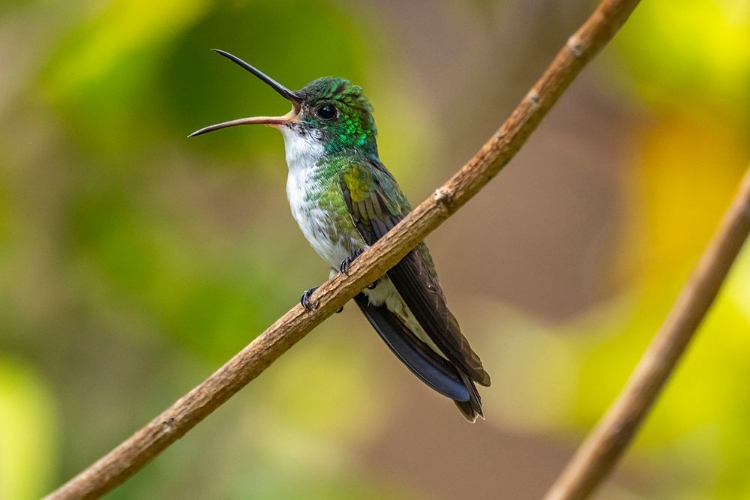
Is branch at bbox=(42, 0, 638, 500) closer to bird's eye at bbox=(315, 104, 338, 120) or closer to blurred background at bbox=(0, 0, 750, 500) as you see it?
blurred background at bbox=(0, 0, 750, 500)

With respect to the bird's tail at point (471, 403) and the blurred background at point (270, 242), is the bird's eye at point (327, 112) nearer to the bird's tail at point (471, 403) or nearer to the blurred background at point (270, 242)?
the blurred background at point (270, 242)

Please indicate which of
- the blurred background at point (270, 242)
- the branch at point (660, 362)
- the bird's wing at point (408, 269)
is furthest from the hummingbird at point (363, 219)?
the blurred background at point (270, 242)

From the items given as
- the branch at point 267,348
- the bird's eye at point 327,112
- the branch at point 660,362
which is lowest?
the branch at point 660,362

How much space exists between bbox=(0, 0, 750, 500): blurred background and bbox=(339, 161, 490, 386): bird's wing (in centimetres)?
43

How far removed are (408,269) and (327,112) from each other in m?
0.52

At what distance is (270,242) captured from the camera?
2.27m

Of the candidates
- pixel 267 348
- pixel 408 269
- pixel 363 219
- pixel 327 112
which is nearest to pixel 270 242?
pixel 327 112

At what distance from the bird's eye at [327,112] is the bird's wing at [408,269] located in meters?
0.16

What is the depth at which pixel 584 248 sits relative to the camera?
3521mm

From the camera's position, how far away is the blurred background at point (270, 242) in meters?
1.70

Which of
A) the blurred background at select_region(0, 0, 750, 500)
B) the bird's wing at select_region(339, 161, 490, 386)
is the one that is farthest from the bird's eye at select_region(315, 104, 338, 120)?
the blurred background at select_region(0, 0, 750, 500)

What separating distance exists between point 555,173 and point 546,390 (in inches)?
76.7

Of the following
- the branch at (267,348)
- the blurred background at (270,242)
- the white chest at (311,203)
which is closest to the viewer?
the branch at (267,348)

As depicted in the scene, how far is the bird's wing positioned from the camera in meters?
1.32
